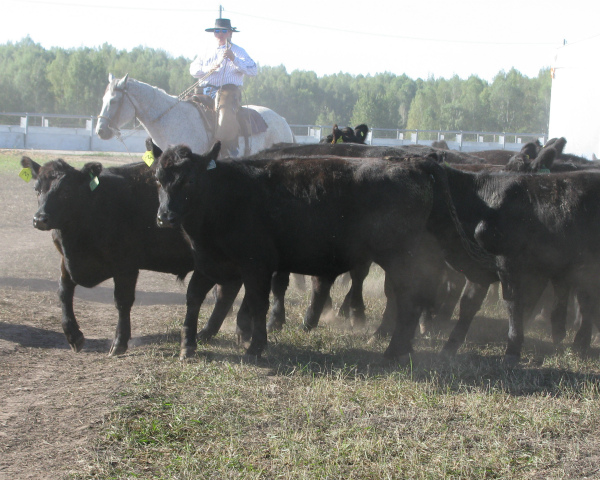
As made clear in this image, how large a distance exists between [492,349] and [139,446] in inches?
148

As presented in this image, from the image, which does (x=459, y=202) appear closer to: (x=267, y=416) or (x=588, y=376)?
(x=588, y=376)

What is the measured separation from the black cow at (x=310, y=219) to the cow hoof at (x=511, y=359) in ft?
2.86

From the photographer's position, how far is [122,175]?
6.78m

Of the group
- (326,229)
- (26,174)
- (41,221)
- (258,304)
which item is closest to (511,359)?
(326,229)

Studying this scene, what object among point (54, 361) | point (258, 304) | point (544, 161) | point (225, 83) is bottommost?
point (54, 361)

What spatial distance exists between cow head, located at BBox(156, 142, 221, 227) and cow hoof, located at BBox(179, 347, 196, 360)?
47.3 inches

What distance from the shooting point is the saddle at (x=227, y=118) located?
444 inches

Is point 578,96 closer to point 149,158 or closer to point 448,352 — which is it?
point 448,352

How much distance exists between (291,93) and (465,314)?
90.0m

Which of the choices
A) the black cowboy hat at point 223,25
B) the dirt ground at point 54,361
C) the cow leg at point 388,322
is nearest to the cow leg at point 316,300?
the cow leg at point 388,322

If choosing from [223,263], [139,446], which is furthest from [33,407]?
[223,263]

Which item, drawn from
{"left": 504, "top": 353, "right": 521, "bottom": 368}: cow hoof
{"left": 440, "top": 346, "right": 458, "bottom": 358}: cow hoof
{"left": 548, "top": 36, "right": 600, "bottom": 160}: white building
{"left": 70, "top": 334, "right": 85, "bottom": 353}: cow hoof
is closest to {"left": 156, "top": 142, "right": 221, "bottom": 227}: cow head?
{"left": 70, "top": 334, "right": 85, "bottom": 353}: cow hoof

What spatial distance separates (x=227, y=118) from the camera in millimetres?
11227

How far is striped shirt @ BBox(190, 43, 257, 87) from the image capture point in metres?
11.8
